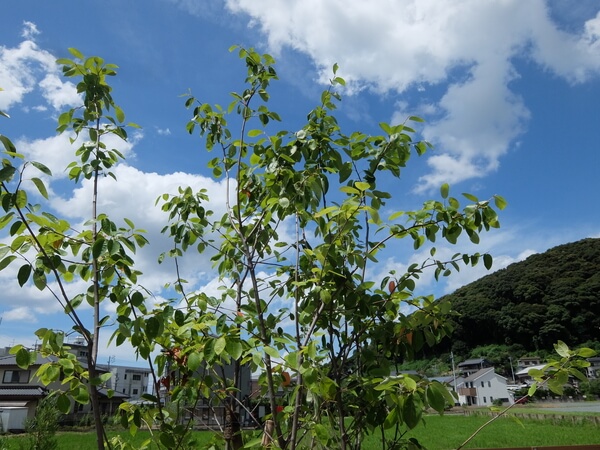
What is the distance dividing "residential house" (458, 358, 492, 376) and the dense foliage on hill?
3.54m

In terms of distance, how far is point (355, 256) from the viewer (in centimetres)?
151

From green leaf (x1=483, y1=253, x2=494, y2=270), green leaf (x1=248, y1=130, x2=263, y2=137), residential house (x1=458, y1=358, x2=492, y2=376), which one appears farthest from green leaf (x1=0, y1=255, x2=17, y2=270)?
residential house (x1=458, y1=358, x2=492, y2=376)

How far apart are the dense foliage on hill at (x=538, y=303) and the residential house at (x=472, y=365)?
11.6 ft

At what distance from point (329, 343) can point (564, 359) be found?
827mm

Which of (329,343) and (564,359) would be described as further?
(329,343)

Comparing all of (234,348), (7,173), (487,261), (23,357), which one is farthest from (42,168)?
(487,261)

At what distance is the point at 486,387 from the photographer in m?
57.3

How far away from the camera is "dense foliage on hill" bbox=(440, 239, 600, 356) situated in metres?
56.4

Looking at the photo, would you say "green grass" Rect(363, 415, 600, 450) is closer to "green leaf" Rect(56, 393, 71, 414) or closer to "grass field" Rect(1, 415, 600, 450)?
"grass field" Rect(1, 415, 600, 450)

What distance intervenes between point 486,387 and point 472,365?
783 centimetres

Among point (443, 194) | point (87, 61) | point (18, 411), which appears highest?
point (87, 61)

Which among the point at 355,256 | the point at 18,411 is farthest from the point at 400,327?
the point at 18,411

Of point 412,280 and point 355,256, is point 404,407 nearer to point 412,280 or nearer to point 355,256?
point 355,256

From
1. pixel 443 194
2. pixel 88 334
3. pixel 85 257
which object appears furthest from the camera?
pixel 443 194
